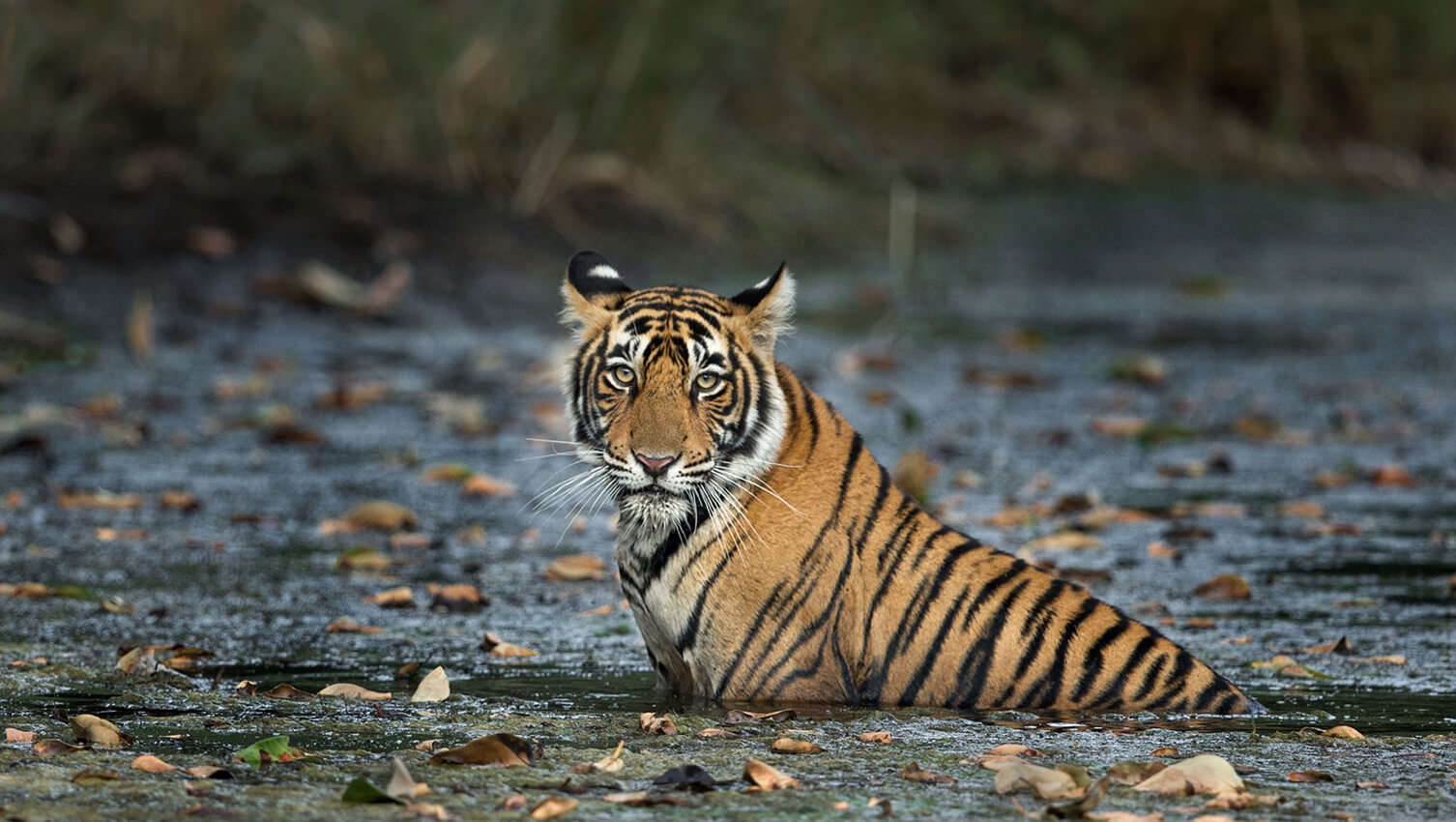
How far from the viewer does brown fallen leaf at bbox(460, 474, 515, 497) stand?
8.58m

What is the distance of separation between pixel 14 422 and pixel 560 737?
5.61 metres

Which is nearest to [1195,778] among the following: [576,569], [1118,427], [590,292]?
[590,292]

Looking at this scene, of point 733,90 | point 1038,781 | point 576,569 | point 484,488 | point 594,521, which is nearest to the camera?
point 1038,781

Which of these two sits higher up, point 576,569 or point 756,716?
point 576,569

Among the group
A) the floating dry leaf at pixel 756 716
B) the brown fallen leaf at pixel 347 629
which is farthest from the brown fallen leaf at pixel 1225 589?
the brown fallen leaf at pixel 347 629

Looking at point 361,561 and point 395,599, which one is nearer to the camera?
point 395,599

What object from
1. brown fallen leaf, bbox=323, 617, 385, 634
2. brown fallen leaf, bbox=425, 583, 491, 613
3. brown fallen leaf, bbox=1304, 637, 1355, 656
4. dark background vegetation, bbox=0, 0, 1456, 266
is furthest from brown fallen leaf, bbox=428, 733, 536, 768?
dark background vegetation, bbox=0, 0, 1456, 266

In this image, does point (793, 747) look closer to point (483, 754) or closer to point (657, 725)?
point (657, 725)

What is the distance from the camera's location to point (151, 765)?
3.92 m

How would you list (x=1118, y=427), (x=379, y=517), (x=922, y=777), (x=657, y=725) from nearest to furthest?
(x=922, y=777), (x=657, y=725), (x=379, y=517), (x=1118, y=427)

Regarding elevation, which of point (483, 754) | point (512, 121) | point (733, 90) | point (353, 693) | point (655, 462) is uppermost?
point (733, 90)

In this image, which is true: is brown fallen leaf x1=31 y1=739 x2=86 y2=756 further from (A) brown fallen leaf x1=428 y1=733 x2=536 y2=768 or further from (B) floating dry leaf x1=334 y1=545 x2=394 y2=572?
(B) floating dry leaf x1=334 y1=545 x2=394 y2=572

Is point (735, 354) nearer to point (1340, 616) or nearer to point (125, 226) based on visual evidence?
point (1340, 616)

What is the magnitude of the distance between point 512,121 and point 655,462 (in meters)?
10.1
